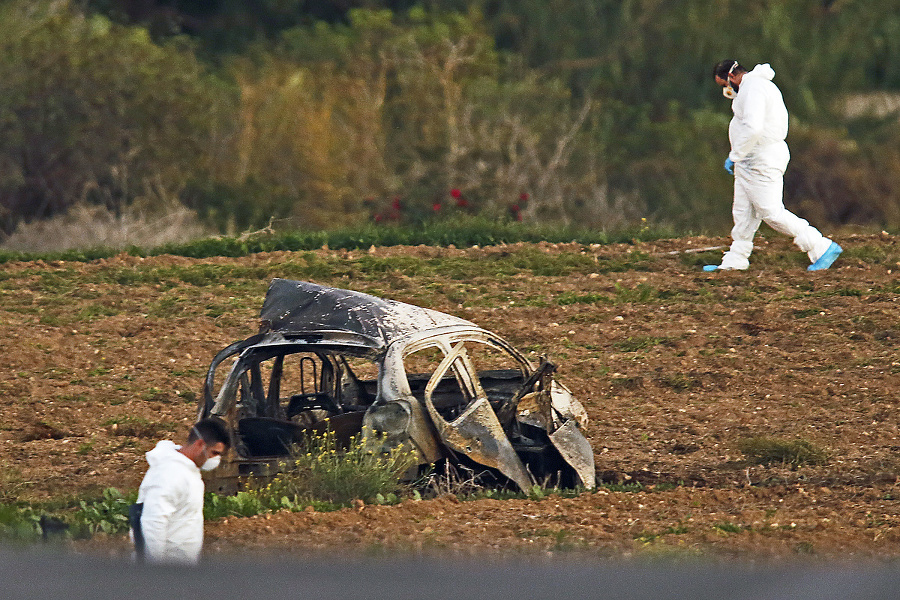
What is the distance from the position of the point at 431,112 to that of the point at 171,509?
20666 mm

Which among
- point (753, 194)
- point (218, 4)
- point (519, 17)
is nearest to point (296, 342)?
point (753, 194)

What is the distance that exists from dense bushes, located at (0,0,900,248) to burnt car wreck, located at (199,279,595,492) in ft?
36.9

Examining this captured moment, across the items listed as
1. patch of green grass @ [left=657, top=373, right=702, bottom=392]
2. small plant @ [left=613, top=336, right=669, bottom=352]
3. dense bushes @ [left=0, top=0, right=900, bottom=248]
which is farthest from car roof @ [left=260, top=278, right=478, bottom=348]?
dense bushes @ [left=0, top=0, right=900, bottom=248]

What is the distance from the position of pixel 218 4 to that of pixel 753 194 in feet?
68.4

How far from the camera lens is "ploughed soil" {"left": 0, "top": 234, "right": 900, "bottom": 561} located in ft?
25.6

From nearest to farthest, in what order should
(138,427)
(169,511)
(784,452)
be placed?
1. (169,511)
2. (784,452)
3. (138,427)

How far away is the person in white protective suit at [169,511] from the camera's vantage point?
237 inches

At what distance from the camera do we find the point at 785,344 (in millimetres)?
13625

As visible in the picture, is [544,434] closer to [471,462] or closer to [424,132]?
[471,462]

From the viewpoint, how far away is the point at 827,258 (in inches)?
617

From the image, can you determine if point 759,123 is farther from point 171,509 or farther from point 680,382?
point 171,509

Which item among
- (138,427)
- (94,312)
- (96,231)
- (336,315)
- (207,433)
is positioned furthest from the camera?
(96,231)

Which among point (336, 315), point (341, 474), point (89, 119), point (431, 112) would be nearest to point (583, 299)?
point (336, 315)

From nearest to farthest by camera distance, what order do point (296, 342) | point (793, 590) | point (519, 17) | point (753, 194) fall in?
point (793, 590) → point (296, 342) → point (753, 194) → point (519, 17)
